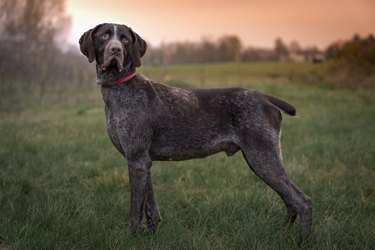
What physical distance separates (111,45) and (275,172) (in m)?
2.44

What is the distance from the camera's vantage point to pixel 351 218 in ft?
18.6

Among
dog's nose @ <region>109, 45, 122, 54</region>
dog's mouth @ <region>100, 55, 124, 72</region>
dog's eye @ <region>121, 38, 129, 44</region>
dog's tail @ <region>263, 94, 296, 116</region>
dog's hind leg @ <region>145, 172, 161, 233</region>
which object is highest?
dog's eye @ <region>121, 38, 129, 44</region>

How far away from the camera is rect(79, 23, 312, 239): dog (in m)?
4.85

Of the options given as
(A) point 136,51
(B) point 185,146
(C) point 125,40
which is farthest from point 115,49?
(B) point 185,146

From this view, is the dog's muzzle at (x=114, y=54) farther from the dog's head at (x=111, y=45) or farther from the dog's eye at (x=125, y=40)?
the dog's eye at (x=125, y=40)

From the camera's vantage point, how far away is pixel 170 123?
503cm

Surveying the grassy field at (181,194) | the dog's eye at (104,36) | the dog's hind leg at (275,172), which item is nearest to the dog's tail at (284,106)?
the dog's hind leg at (275,172)

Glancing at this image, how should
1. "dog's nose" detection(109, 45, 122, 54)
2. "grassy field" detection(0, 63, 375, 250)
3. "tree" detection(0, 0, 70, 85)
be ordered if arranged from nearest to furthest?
"dog's nose" detection(109, 45, 122, 54), "grassy field" detection(0, 63, 375, 250), "tree" detection(0, 0, 70, 85)

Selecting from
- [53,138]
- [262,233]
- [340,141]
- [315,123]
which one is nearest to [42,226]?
[262,233]

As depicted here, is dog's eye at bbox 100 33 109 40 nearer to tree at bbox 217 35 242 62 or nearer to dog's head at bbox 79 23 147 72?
dog's head at bbox 79 23 147 72

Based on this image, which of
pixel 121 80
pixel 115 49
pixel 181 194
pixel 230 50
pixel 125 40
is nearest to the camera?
pixel 115 49

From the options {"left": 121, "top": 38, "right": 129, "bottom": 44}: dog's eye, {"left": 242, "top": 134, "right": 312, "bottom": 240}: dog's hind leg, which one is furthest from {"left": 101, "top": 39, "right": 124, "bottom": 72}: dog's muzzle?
{"left": 242, "top": 134, "right": 312, "bottom": 240}: dog's hind leg

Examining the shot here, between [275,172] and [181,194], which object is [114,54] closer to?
[275,172]

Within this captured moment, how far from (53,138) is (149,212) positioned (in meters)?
6.48
